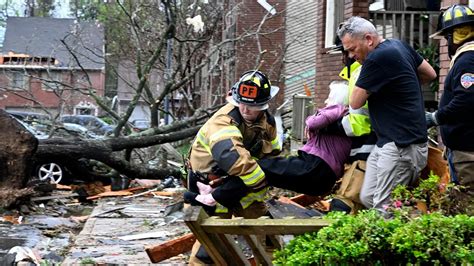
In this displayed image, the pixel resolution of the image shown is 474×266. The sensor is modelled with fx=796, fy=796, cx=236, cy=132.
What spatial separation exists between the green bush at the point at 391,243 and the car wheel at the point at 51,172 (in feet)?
39.7

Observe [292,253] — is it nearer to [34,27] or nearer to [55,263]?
[55,263]

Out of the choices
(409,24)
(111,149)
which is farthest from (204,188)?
(111,149)

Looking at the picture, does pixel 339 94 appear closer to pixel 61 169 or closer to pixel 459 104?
pixel 459 104

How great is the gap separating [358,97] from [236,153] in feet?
3.02

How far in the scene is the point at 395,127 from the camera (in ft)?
17.7

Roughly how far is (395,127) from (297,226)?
5.86 ft

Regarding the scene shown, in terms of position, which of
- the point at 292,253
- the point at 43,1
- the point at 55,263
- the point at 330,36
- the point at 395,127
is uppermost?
the point at 43,1

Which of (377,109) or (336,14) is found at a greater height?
(336,14)

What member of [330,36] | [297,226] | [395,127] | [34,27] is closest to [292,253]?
[297,226]

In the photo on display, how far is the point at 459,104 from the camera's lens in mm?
5363

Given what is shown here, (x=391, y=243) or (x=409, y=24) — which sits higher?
(x=409, y=24)

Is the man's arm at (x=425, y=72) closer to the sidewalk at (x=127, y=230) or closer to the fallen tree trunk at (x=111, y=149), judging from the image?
the sidewalk at (x=127, y=230)

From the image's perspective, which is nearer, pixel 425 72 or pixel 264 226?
pixel 264 226

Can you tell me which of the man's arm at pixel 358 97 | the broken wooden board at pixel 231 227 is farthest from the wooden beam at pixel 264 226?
the man's arm at pixel 358 97
